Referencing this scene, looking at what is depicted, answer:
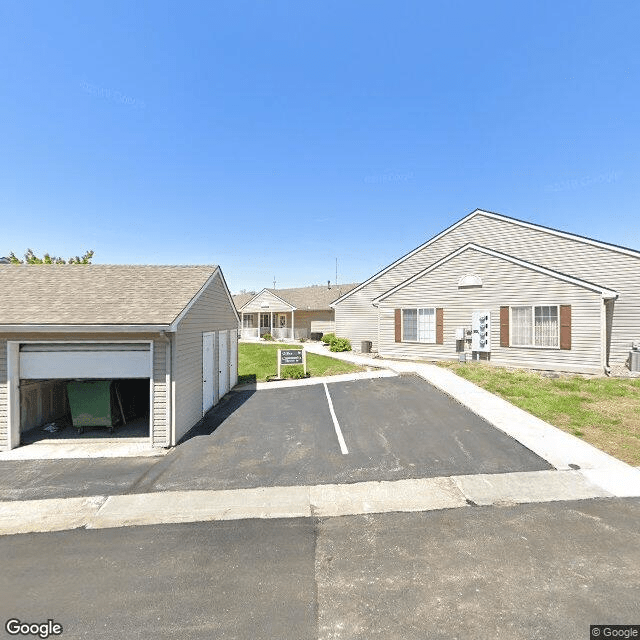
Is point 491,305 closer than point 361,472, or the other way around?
point 361,472

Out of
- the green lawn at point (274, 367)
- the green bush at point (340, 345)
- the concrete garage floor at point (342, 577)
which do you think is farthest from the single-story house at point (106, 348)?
the green bush at point (340, 345)

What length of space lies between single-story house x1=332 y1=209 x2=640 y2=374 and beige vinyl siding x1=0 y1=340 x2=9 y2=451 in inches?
680

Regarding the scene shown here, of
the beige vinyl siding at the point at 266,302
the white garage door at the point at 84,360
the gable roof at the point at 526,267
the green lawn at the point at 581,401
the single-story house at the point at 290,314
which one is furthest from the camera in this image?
the beige vinyl siding at the point at 266,302

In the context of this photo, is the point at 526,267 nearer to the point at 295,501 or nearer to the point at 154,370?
the point at 295,501

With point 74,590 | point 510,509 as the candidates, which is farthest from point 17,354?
point 510,509

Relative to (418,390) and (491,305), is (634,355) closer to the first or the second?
(491,305)

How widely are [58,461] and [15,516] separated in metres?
2.44

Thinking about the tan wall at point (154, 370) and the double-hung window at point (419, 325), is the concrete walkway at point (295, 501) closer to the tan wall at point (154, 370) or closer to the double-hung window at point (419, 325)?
the tan wall at point (154, 370)

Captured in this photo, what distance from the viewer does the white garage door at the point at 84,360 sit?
8523 millimetres

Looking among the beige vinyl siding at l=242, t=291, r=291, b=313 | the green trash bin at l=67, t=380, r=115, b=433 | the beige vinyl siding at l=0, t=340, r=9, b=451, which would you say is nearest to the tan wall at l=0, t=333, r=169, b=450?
the beige vinyl siding at l=0, t=340, r=9, b=451

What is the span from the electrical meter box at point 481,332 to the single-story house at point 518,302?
47 millimetres

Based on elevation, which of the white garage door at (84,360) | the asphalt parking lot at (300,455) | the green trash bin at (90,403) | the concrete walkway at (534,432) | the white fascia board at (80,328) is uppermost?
the white fascia board at (80,328)

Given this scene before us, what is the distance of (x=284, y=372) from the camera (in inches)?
663

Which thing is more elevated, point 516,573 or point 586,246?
point 586,246
